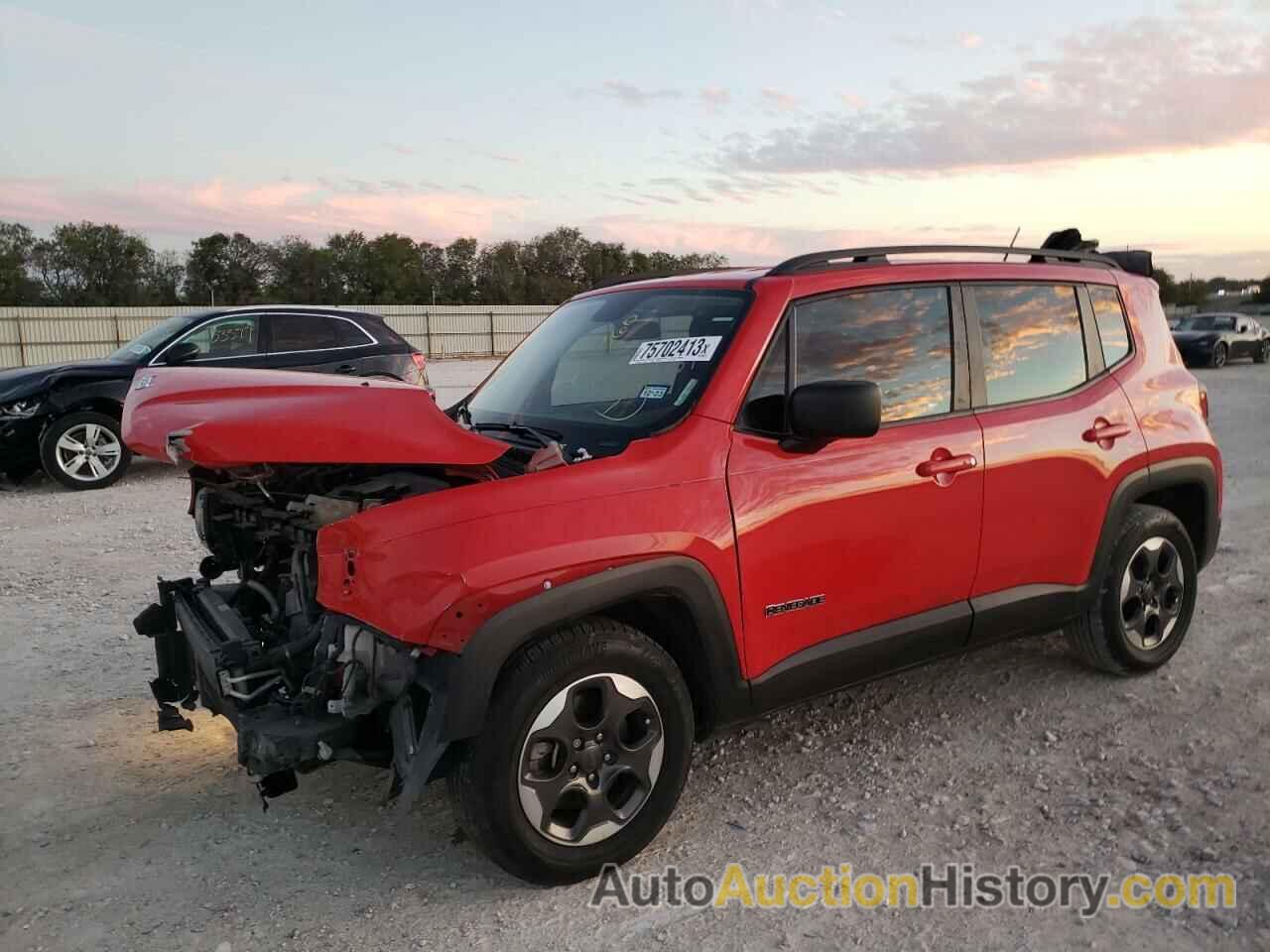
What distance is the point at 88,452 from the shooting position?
9.77m

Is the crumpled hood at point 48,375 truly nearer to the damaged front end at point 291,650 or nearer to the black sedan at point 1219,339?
the damaged front end at point 291,650

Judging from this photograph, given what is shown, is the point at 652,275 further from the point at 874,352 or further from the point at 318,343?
the point at 318,343

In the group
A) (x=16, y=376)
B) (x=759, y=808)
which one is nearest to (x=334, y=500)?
(x=759, y=808)

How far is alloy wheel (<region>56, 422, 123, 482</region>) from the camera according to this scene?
31.6 ft

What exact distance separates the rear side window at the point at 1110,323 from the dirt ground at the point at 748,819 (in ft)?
4.97

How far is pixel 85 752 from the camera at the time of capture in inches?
160

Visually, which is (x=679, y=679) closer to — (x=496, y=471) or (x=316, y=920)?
(x=496, y=471)

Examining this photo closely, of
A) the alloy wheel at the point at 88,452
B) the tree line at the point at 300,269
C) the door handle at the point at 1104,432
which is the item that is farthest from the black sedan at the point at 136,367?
the tree line at the point at 300,269

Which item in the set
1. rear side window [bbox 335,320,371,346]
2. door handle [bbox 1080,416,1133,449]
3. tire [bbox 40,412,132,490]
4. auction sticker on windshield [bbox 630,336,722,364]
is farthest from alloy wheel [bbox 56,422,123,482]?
door handle [bbox 1080,416,1133,449]

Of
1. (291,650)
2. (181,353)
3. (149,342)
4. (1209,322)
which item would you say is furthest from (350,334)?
(1209,322)

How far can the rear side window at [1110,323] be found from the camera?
4.46 meters

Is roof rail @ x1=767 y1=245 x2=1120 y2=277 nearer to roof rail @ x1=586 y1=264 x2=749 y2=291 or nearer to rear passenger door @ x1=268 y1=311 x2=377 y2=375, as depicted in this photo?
roof rail @ x1=586 y1=264 x2=749 y2=291

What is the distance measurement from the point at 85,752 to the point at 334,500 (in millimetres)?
1868

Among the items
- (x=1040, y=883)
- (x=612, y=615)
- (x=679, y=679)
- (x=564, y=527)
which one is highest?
(x=564, y=527)
